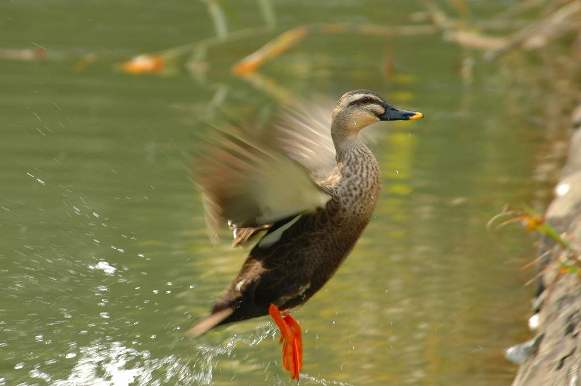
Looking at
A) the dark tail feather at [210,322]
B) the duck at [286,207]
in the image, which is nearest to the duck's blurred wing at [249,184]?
the duck at [286,207]

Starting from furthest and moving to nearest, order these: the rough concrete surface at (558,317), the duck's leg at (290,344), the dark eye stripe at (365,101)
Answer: the dark eye stripe at (365,101) → the duck's leg at (290,344) → the rough concrete surface at (558,317)

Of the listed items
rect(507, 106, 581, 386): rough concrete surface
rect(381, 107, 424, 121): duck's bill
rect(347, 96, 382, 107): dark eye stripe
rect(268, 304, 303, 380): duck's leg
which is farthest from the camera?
rect(381, 107, 424, 121): duck's bill

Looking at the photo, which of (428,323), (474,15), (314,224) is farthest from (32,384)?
(474,15)

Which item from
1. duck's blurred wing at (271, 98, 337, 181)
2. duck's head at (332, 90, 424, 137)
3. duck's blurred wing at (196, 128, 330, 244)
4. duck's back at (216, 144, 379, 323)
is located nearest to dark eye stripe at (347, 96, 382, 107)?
duck's head at (332, 90, 424, 137)

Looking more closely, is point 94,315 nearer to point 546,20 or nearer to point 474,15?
point 546,20

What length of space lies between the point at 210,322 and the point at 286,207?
615 millimetres

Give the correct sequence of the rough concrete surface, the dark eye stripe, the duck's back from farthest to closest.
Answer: the dark eye stripe → the duck's back → the rough concrete surface

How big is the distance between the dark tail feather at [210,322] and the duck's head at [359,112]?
88 cm

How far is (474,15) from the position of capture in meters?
16.4

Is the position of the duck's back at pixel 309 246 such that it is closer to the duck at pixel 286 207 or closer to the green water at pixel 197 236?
the duck at pixel 286 207

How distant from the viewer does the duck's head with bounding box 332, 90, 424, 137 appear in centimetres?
568

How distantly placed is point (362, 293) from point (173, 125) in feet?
13.5

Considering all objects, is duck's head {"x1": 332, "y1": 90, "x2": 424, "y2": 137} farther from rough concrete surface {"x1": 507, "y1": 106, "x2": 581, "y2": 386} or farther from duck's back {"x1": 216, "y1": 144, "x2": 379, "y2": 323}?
rough concrete surface {"x1": 507, "y1": 106, "x2": 581, "y2": 386}

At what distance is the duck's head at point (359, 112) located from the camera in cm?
568
